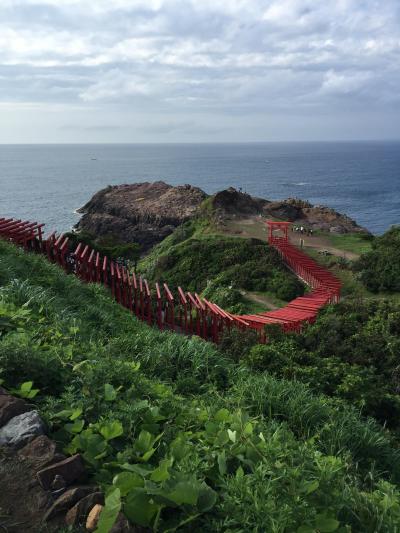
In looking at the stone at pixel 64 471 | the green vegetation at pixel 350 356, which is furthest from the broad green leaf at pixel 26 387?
the green vegetation at pixel 350 356

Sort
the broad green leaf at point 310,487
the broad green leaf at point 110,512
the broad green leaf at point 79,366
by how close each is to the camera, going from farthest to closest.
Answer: the broad green leaf at point 79,366 < the broad green leaf at point 310,487 < the broad green leaf at point 110,512

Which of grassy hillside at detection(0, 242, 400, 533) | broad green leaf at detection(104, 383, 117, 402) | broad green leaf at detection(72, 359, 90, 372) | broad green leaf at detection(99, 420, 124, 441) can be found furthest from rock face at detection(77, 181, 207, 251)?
broad green leaf at detection(99, 420, 124, 441)

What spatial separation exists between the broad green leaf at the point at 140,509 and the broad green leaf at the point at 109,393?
1560 millimetres

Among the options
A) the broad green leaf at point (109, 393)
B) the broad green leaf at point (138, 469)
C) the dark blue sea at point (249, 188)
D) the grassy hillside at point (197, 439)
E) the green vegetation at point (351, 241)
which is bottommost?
the dark blue sea at point (249, 188)

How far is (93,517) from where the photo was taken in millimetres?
3412

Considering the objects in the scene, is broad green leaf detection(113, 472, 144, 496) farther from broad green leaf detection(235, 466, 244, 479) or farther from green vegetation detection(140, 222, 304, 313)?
green vegetation detection(140, 222, 304, 313)

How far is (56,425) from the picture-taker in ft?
15.2

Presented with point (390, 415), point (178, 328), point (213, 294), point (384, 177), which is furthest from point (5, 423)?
point (384, 177)

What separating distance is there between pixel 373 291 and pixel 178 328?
12.4 m

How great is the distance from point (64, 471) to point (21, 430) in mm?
708

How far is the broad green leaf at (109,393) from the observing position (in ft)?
16.3

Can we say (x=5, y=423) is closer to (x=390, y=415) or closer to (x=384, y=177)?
(x=390, y=415)

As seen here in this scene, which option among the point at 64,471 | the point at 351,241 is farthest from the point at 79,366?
the point at 351,241

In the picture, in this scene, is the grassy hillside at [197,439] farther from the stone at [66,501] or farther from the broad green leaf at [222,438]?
the stone at [66,501]
